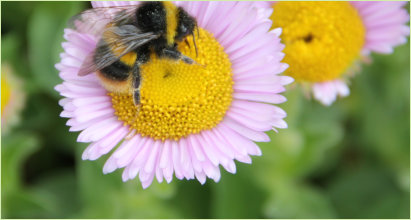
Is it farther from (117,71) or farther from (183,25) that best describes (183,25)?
(117,71)

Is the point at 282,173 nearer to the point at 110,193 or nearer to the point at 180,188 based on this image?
the point at 180,188

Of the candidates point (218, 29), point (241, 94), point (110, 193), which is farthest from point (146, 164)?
point (110, 193)

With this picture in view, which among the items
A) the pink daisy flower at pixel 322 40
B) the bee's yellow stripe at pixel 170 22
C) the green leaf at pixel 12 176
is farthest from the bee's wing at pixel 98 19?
the green leaf at pixel 12 176

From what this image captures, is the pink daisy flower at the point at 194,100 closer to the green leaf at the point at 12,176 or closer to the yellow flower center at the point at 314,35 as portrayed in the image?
the yellow flower center at the point at 314,35

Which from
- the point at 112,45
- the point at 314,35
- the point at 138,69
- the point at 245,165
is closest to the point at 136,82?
the point at 138,69

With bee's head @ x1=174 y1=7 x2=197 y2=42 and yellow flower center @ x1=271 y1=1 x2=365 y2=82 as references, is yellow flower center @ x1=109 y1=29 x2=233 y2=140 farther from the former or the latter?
yellow flower center @ x1=271 y1=1 x2=365 y2=82
